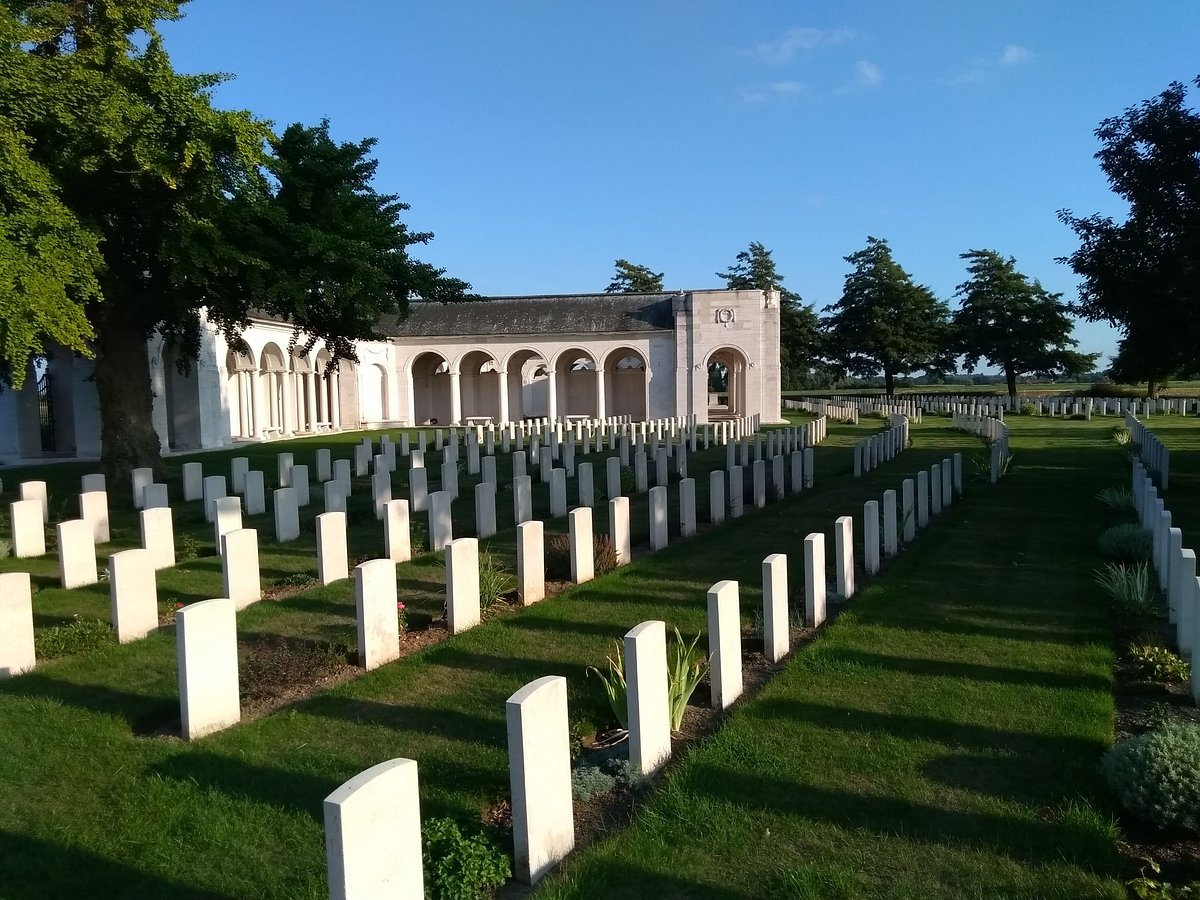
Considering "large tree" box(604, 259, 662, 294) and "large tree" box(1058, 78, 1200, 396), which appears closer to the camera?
"large tree" box(1058, 78, 1200, 396)

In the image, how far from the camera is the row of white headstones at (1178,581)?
16.6 ft

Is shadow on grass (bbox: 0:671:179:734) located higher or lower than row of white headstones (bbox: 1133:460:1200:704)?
lower

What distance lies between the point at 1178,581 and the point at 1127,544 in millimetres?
2843

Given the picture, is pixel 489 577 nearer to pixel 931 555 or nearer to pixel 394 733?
pixel 394 733

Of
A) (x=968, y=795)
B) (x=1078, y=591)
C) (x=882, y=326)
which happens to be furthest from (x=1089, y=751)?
(x=882, y=326)

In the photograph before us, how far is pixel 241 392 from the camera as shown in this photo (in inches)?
1182

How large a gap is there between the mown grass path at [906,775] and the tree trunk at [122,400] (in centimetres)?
1252

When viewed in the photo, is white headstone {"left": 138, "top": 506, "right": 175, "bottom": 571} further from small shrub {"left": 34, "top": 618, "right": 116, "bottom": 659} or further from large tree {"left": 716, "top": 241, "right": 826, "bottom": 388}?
large tree {"left": 716, "top": 241, "right": 826, "bottom": 388}

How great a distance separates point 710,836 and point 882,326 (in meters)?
55.4

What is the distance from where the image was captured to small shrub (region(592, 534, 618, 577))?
28.2ft

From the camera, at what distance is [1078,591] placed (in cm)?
739

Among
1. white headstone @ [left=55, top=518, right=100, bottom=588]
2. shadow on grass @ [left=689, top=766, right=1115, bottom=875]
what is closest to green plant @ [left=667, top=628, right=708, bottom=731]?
shadow on grass @ [left=689, top=766, right=1115, bottom=875]

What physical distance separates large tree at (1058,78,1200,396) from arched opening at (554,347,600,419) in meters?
32.3

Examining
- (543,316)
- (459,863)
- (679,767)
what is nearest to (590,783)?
(679,767)
